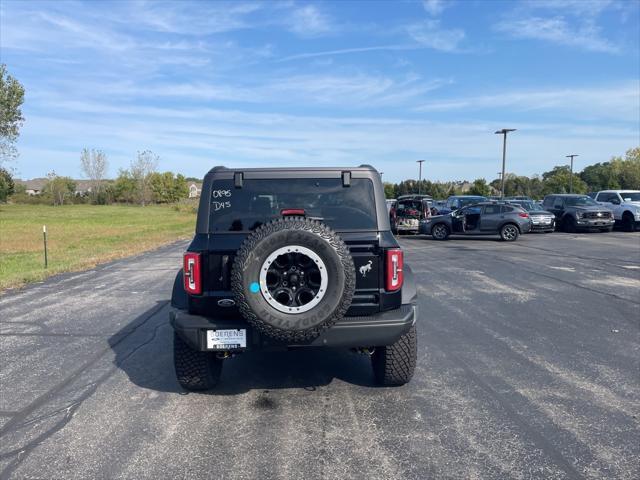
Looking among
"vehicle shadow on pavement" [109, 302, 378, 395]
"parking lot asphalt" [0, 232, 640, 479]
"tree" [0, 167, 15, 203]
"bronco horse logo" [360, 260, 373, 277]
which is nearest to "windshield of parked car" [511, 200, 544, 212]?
"parking lot asphalt" [0, 232, 640, 479]

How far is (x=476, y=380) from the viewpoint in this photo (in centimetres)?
527

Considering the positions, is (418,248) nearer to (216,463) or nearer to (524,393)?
(524,393)

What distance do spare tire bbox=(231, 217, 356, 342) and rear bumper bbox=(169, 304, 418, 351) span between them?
21 centimetres

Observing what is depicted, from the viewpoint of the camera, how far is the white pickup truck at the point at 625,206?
83.0ft

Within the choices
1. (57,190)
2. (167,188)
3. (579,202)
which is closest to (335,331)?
(579,202)

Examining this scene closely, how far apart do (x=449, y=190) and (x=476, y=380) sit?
9597 cm

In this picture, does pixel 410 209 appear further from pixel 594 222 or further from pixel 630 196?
pixel 630 196

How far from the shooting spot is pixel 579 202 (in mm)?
26266

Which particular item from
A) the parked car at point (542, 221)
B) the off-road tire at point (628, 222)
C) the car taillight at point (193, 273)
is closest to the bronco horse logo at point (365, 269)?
the car taillight at point (193, 273)

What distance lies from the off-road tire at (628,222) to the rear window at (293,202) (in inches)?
970

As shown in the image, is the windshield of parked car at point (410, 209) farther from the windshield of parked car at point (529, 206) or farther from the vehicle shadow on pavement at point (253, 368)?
the vehicle shadow on pavement at point (253, 368)

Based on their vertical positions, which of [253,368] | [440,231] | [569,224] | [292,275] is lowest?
[253,368]

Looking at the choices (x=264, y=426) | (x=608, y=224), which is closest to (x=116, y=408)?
(x=264, y=426)

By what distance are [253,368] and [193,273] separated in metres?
1.73
